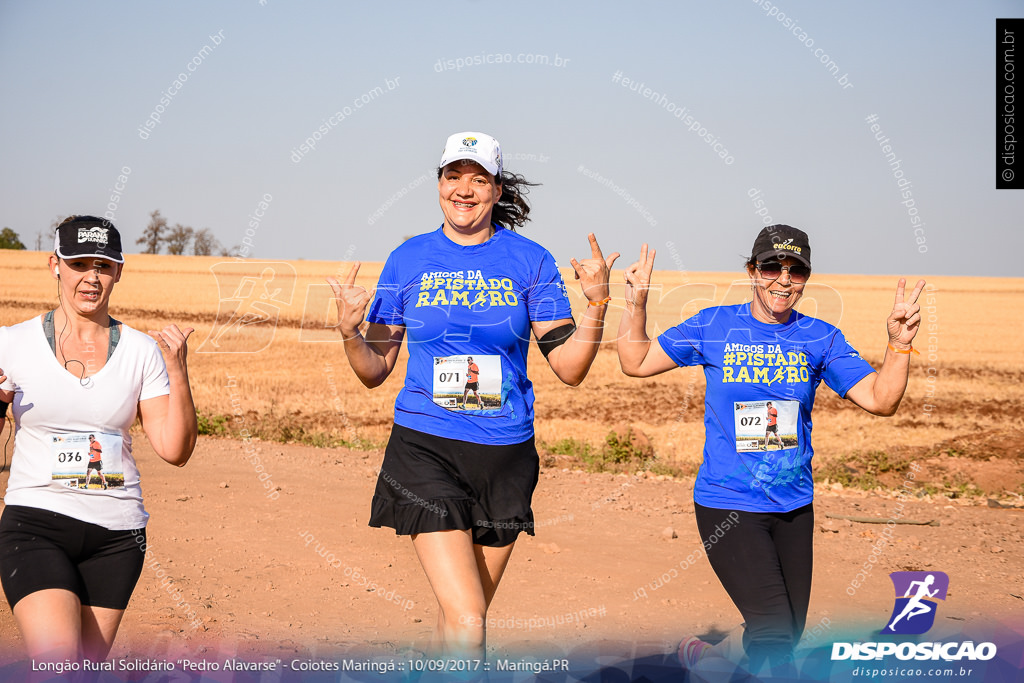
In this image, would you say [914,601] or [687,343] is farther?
[914,601]

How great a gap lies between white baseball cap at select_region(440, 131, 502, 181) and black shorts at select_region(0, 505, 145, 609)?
6.37 ft

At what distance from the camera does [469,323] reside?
3795 mm

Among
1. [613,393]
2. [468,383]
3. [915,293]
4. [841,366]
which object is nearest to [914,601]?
[841,366]

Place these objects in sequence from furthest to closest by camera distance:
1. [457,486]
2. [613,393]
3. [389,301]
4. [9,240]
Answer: [9,240] < [613,393] < [389,301] < [457,486]

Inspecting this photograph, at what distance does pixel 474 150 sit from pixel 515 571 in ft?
11.4

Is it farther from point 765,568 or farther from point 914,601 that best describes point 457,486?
point 914,601

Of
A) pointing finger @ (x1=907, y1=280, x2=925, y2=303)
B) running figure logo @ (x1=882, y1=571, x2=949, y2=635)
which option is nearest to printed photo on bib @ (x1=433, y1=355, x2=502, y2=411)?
pointing finger @ (x1=907, y1=280, x2=925, y2=303)

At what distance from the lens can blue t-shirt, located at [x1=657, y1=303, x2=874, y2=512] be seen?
3961 mm

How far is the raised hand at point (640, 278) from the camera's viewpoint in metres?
4.18

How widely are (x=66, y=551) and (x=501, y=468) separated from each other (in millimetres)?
1636

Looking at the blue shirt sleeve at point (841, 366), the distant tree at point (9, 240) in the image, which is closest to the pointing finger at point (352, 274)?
the blue shirt sleeve at point (841, 366)

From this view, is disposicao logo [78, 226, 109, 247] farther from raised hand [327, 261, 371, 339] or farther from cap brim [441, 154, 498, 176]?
cap brim [441, 154, 498, 176]

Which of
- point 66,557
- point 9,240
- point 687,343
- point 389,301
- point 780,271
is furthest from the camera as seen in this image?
point 9,240

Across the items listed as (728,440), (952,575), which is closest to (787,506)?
(728,440)
